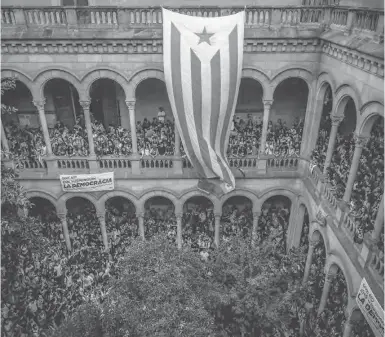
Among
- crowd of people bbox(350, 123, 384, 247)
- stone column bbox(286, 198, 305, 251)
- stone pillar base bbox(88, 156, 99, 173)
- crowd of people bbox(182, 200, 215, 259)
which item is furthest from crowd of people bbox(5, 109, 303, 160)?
crowd of people bbox(182, 200, 215, 259)

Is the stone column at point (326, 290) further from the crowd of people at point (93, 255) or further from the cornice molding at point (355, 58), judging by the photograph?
the cornice molding at point (355, 58)

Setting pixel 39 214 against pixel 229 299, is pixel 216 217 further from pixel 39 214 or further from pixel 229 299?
pixel 39 214

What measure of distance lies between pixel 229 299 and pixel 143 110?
38.7ft

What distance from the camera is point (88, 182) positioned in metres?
19.4

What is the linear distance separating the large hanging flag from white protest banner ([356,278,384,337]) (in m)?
7.78

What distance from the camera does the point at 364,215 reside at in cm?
1434

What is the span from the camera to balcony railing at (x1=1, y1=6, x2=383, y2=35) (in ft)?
53.6

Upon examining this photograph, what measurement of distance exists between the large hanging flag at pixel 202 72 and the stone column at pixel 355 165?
509cm

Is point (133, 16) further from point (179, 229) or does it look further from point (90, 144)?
point (179, 229)

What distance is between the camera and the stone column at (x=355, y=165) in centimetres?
1395

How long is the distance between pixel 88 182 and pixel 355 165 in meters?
12.4

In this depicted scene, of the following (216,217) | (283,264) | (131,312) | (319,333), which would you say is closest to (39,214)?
(216,217)

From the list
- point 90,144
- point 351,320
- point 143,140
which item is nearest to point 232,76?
point 143,140

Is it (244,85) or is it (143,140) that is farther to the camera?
(244,85)
